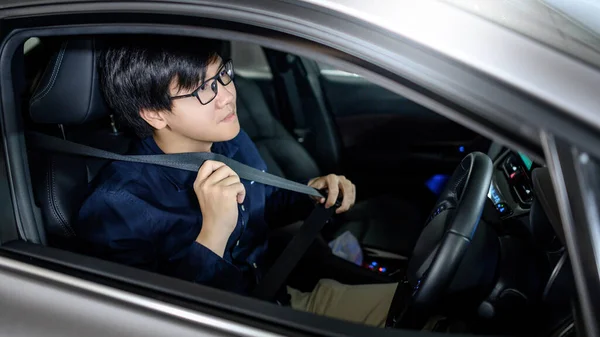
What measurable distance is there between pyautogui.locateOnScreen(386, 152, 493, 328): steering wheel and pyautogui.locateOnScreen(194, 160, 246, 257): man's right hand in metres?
0.42

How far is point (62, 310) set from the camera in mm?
945

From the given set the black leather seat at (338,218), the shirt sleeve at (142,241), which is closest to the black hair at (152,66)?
the shirt sleeve at (142,241)

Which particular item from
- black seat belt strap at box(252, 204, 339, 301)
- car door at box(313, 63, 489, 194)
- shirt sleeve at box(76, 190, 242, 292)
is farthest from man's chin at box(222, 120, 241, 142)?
car door at box(313, 63, 489, 194)

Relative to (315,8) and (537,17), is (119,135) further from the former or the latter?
(537,17)

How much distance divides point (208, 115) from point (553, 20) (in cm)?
76

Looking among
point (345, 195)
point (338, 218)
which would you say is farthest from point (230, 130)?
point (338, 218)

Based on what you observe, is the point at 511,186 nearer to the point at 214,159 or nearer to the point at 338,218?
the point at 338,218

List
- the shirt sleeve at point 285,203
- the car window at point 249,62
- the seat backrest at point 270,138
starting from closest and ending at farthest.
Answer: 1. the shirt sleeve at point 285,203
2. the seat backrest at point 270,138
3. the car window at point 249,62

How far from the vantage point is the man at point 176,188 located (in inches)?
48.6

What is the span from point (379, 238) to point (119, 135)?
1.00 m

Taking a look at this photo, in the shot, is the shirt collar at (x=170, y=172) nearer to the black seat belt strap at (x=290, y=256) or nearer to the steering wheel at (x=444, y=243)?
the black seat belt strap at (x=290, y=256)

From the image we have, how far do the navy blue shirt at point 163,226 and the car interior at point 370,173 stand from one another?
9cm

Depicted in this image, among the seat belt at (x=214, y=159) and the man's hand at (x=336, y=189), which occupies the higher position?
the man's hand at (x=336, y=189)

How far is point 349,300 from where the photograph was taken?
1.48 metres
